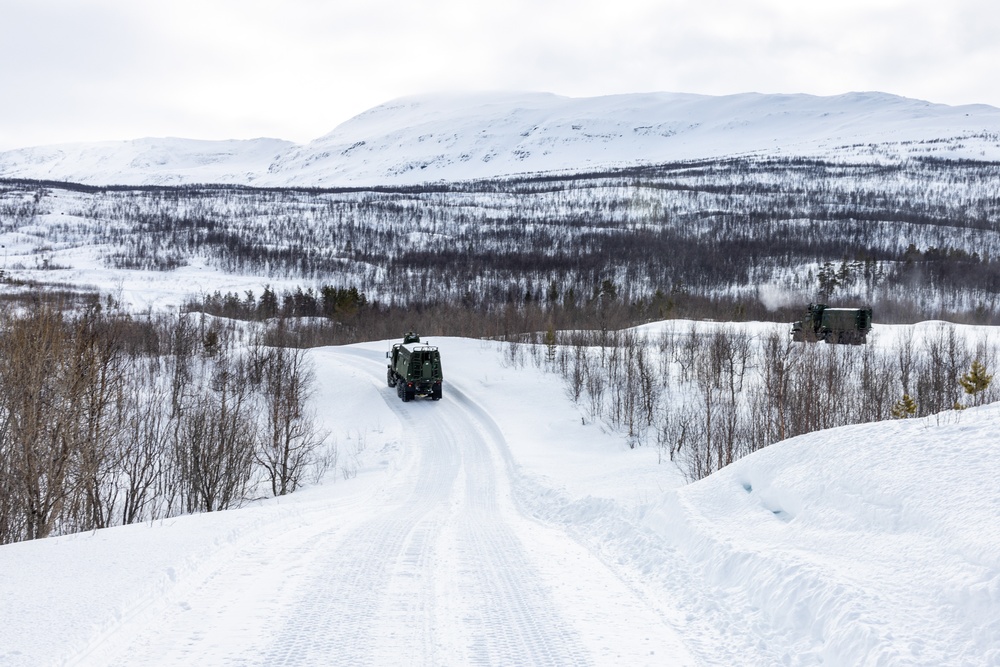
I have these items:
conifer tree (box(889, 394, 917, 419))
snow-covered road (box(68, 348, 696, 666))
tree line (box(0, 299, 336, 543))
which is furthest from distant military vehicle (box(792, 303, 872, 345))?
snow-covered road (box(68, 348, 696, 666))

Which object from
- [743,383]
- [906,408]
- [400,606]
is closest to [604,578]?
[400,606]

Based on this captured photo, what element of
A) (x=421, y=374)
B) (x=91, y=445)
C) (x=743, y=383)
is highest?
(x=91, y=445)

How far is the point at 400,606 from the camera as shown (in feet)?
20.9

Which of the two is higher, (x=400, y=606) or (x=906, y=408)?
(x=400, y=606)

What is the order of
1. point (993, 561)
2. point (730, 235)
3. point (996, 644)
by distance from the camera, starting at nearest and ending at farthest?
point (996, 644), point (993, 561), point (730, 235)

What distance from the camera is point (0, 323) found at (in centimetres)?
1551

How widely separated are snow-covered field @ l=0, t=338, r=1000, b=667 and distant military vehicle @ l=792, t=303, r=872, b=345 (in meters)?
36.2

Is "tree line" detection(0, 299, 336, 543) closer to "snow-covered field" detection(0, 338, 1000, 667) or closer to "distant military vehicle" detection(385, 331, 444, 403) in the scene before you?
"distant military vehicle" detection(385, 331, 444, 403)

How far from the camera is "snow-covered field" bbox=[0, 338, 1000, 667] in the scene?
5.06 meters

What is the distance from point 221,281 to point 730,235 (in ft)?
358

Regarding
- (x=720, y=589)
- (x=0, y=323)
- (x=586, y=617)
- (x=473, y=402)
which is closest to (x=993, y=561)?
(x=720, y=589)

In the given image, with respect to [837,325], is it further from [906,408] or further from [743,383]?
[906,408]

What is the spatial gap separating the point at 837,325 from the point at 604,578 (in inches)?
1628

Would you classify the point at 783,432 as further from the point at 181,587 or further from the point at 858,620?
the point at 181,587
